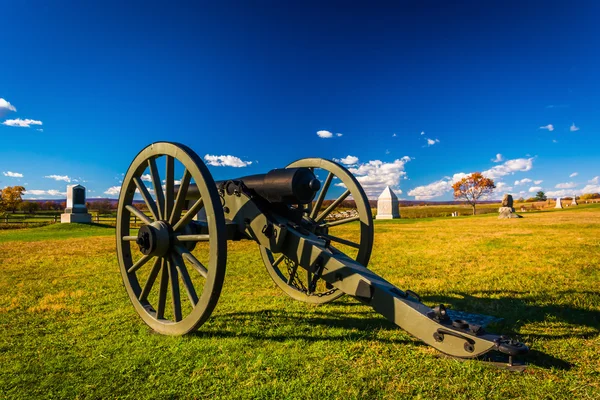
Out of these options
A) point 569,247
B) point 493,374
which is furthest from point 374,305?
point 569,247

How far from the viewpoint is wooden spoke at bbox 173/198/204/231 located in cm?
350

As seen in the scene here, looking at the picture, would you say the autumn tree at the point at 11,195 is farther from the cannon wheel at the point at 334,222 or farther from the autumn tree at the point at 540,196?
the autumn tree at the point at 540,196

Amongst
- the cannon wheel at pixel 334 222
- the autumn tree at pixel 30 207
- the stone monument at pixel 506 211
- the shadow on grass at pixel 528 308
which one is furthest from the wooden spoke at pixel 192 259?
the autumn tree at pixel 30 207

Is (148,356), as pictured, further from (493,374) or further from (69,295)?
(69,295)

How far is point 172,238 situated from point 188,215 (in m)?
0.38

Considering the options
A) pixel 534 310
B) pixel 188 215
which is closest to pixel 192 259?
pixel 188 215

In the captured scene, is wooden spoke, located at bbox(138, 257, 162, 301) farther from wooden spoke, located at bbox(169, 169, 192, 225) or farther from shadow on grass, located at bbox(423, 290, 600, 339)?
shadow on grass, located at bbox(423, 290, 600, 339)

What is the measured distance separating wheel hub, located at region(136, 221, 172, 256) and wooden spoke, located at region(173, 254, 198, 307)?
162 mm

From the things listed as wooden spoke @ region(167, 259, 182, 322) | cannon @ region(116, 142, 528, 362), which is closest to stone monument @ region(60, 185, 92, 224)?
cannon @ region(116, 142, 528, 362)

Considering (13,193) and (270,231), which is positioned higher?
(13,193)

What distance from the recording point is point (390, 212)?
105 feet

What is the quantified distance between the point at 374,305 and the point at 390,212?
97.9 feet

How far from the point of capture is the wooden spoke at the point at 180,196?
3.54m

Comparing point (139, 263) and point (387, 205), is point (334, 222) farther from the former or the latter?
point (387, 205)
